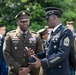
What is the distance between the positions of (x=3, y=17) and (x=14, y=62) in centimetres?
708

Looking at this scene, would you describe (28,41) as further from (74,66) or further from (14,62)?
(74,66)

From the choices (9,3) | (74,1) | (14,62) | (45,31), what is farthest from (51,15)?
→ (74,1)

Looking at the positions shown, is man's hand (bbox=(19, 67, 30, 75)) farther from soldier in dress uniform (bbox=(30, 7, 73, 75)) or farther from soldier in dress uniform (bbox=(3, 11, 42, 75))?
soldier in dress uniform (bbox=(30, 7, 73, 75))

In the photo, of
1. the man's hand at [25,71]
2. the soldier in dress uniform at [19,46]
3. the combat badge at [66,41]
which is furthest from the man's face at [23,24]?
the combat badge at [66,41]

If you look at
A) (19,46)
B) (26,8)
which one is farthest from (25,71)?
(26,8)

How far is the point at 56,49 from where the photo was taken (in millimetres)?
5613

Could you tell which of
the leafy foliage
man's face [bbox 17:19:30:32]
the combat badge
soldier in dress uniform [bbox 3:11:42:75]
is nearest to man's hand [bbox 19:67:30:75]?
soldier in dress uniform [bbox 3:11:42:75]

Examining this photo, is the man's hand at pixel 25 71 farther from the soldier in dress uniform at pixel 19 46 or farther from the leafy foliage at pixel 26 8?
the leafy foliage at pixel 26 8

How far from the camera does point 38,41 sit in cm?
699

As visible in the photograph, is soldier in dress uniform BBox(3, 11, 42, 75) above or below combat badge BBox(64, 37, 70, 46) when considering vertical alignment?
below

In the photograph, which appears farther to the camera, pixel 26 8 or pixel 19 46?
pixel 26 8

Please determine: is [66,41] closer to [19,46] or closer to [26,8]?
[19,46]

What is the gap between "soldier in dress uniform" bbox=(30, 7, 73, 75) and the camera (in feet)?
18.0

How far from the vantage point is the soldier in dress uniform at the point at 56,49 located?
5.47 metres
